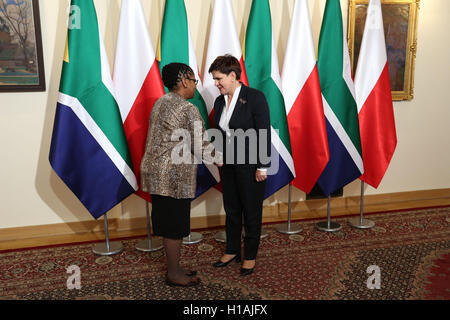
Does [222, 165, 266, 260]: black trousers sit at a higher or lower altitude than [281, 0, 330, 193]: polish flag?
lower

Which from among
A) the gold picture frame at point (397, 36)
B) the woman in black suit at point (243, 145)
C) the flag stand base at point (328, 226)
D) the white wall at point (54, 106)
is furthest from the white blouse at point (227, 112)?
the gold picture frame at point (397, 36)

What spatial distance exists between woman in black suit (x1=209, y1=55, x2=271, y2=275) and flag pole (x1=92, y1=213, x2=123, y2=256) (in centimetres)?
100

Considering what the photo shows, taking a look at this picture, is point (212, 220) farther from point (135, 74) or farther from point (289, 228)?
point (135, 74)

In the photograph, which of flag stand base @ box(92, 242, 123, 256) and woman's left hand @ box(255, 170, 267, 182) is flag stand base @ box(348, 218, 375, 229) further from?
flag stand base @ box(92, 242, 123, 256)

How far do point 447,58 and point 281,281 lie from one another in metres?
3.02

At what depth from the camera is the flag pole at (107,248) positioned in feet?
9.98

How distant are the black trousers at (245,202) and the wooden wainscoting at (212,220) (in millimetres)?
926

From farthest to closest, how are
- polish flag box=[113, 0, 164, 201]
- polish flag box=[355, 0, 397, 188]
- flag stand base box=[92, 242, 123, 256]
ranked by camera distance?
polish flag box=[355, 0, 397, 188] → flag stand base box=[92, 242, 123, 256] → polish flag box=[113, 0, 164, 201]

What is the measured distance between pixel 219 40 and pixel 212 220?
159cm

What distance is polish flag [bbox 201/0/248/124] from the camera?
3.07 m

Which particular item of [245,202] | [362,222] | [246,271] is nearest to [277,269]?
[246,271]

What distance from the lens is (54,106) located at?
3230 mm

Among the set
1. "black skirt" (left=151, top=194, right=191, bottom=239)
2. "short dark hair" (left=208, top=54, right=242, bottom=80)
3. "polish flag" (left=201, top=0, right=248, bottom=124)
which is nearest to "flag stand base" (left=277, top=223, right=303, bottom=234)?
"polish flag" (left=201, top=0, right=248, bottom=124)
